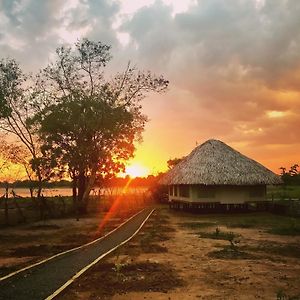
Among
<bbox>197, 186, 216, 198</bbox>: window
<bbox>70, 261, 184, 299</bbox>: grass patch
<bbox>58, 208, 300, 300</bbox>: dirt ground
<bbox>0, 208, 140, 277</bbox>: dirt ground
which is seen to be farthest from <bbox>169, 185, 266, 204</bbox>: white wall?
<bbox>70, 261, 184, 299</bbox>: grass patch

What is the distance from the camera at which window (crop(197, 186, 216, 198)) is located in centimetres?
3575

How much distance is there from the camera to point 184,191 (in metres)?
38.8

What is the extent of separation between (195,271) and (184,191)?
2705 centimetres

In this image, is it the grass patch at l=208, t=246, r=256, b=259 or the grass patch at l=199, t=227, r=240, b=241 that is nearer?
the grass patch at l=208, t=246, r=256, b=259

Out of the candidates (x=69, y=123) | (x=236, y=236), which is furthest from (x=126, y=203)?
(x=236, y=236)

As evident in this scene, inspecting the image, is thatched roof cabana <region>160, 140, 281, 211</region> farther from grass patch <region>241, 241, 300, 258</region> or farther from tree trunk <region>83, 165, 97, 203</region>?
grass patch <region>241, 241, 300, 258</region>

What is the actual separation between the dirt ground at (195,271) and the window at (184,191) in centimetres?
1825

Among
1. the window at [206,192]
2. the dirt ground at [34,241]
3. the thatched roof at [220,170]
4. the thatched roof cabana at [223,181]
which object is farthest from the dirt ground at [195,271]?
the window at [206,192]

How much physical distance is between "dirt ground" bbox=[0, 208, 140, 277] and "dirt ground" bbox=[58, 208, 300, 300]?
2.58 m

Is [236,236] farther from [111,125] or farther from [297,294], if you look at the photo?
[111,125]

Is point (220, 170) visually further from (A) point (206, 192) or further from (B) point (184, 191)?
(B) point (184, 191)

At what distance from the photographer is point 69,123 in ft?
112

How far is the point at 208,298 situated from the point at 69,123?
27.1m

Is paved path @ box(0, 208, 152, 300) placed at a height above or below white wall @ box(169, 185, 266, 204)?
below
